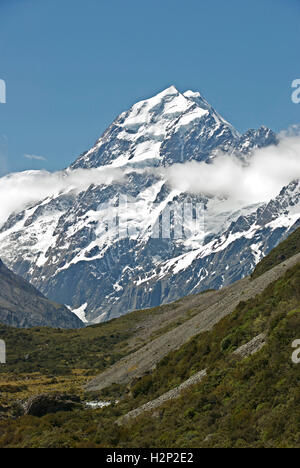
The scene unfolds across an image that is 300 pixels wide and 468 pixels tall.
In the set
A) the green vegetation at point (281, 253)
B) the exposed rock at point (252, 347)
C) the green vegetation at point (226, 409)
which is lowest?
the green vegetation at point (226, 409)

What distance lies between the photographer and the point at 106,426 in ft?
165

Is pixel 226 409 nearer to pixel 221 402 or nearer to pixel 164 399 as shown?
pixel 221 402

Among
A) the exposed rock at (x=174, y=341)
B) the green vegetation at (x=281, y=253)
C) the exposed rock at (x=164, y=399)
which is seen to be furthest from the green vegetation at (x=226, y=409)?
the green vegetation at (x=281, y=253)

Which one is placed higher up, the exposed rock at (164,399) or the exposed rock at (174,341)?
the exposed rock at (174,341)

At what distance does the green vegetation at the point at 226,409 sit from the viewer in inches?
1576

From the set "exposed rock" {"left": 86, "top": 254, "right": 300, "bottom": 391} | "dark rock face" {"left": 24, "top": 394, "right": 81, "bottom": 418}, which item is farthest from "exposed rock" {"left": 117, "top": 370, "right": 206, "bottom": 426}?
"exposed rock" {"left": 86, "top": 254, "right": 300, "bottom": 391}

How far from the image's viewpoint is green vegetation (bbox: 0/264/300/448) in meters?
40.0

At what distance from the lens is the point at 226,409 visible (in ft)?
146

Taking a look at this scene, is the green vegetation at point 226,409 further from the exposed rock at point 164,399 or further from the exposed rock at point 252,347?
the exposed rock at point 164,399

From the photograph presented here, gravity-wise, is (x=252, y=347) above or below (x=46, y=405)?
above

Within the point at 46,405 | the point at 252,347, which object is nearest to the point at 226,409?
the point at 252,347
